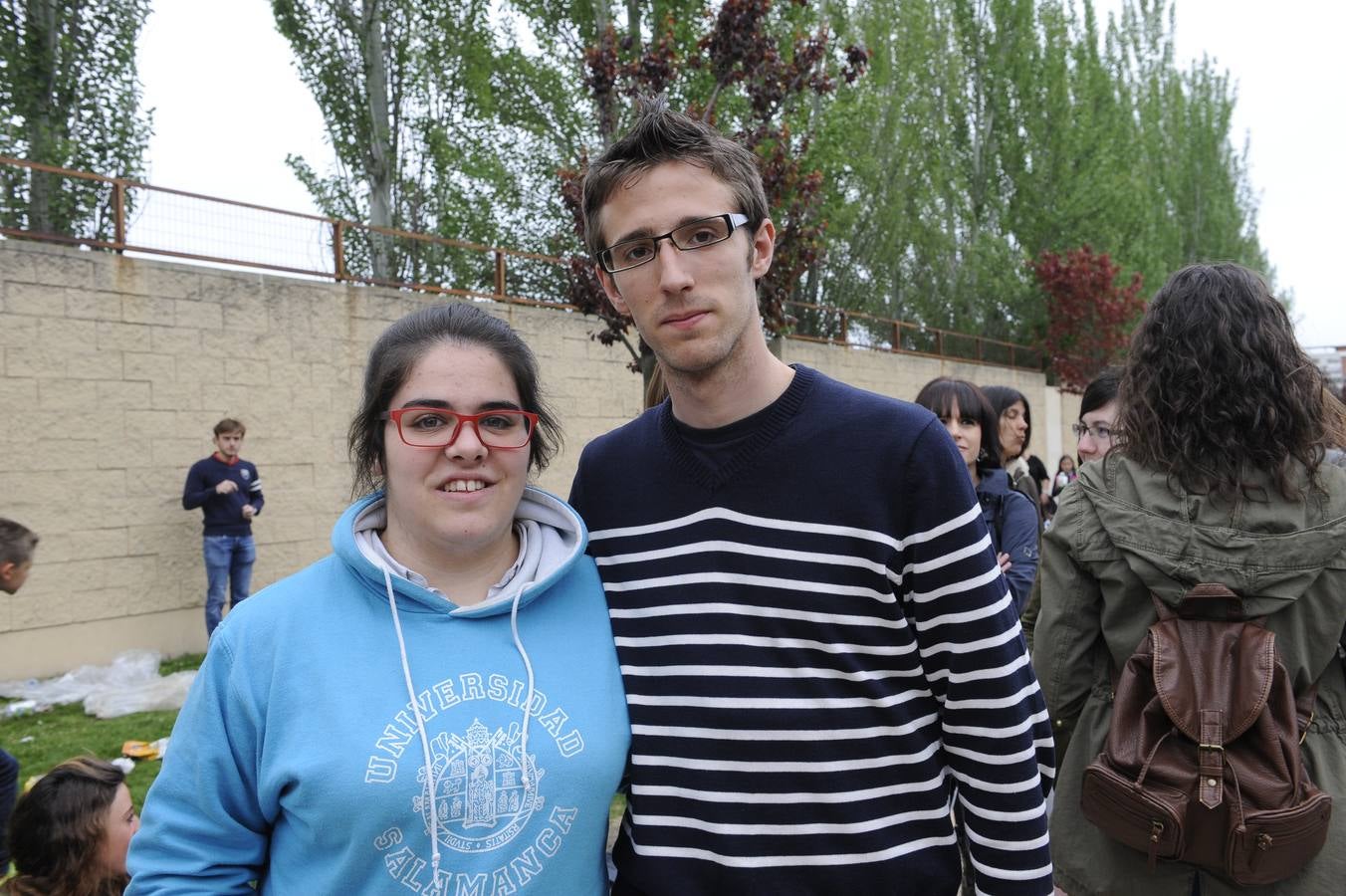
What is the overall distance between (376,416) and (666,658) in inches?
28.6

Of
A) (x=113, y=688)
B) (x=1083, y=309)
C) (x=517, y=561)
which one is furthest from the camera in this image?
(x=1083, y=309)

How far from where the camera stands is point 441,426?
66.2 inches

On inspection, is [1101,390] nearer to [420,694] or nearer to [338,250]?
[420,694]

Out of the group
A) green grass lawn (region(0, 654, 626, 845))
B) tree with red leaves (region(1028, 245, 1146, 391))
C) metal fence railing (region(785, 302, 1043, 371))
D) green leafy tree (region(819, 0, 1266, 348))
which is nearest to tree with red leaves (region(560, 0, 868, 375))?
green grass lawn (region(0, 654, 626, 845))

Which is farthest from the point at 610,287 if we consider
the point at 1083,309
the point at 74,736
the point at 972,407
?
the point at 1083,309

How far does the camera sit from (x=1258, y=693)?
1.88 meters

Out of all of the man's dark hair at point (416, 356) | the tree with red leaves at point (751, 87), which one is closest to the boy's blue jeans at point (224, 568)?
the tree with red leaves at point (751, 87)

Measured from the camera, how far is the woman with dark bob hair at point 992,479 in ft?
11.6

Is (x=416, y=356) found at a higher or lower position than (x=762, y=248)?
lower

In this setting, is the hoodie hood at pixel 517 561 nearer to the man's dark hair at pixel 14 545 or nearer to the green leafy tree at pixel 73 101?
the man's dark hair at pixel 14 545

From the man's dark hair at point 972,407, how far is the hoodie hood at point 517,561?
212cm

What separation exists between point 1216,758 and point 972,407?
74.1 inches

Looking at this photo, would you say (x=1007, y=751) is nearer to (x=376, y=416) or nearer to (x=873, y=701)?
(x=873, y=701)

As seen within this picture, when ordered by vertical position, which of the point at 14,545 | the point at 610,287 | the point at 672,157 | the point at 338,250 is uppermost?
the point at 338,250
